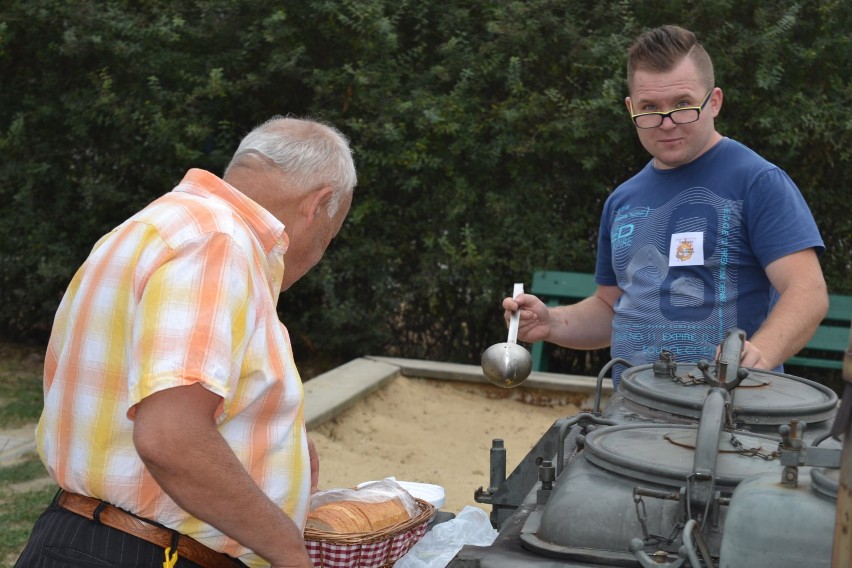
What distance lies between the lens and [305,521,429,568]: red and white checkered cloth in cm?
237

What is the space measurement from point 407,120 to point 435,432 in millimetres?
2069

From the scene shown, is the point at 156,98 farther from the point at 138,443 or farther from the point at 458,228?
the point at 138,443

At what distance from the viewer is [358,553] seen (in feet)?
7.88

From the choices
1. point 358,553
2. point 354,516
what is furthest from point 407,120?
point 358,553

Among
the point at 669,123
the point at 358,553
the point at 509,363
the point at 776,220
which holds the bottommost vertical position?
the point at 358,553

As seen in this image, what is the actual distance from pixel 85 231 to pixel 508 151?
10.2 feet

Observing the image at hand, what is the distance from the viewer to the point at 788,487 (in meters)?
1.39

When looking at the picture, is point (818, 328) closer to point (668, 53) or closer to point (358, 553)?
point (668, 53)

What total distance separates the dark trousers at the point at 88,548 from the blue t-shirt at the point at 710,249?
159cm

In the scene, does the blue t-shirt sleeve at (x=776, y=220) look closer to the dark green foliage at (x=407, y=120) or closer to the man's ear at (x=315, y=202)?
the man's ear at (x=315, y=202)

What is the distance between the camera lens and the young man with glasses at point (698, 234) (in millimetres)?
2900

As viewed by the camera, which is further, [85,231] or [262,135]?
[85,231]

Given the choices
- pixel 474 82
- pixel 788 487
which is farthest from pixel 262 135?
pixel 474 82

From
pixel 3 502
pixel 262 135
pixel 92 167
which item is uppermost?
pixel 262 135
